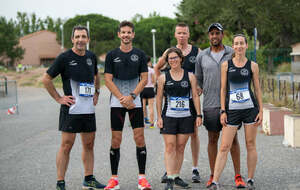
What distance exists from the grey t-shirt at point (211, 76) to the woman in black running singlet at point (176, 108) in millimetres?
142

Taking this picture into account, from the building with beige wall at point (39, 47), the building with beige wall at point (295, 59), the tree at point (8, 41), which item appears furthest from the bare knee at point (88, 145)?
the building with beige wall at point (39, 47)

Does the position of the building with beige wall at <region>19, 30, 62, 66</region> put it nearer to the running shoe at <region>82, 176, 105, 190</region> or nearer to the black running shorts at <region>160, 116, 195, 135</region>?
the running shoe at <region>82, 176, 105, 190</region>

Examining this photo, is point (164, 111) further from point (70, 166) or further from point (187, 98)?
point (70, 166)

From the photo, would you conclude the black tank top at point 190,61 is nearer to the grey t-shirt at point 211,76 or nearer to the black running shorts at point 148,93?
the grey t-shirt at point 211,76

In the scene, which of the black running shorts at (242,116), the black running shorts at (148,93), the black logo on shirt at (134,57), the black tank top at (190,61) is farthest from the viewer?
the black running shorts at (148,93)

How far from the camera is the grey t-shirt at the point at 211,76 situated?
5195mm

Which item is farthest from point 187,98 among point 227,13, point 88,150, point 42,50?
point 42,50

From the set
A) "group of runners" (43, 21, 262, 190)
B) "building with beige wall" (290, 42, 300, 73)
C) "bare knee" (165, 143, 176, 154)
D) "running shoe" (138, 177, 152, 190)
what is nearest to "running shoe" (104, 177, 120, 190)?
"group of runners" (43, 21, 262, 190)

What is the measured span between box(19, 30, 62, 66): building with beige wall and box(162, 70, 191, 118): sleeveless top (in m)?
85.5

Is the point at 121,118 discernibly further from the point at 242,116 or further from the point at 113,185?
the point at 242,116

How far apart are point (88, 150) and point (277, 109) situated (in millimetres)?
5454

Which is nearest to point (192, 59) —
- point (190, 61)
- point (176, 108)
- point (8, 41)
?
point (190, 61)

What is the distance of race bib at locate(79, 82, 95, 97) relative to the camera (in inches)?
201

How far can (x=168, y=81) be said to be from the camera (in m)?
5.23
